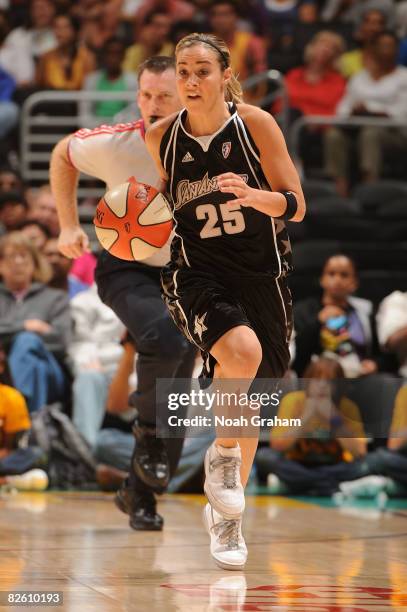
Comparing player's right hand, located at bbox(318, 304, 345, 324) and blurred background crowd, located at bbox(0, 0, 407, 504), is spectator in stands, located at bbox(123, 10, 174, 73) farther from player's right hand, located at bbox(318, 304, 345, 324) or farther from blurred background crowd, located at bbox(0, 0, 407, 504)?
player's right hand, located at bbox(318, 304, 345, 324)

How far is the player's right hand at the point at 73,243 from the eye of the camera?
4812mm

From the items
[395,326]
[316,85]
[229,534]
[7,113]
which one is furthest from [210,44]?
[316,85]

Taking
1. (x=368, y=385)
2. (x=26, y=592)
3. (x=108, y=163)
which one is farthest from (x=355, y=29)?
(x=26, y=592)

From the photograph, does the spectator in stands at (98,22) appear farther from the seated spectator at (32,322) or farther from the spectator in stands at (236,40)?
the seated spectator at (32,322)

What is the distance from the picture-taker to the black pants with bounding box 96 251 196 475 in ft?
16.0

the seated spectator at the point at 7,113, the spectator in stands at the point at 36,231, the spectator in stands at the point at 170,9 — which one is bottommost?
the spectator in stands at the point at 36,231

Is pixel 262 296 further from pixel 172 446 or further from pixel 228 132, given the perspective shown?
pixel 172 446

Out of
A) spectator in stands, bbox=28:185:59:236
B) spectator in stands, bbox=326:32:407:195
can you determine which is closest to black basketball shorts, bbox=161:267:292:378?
spectator in stands, bbox=28:185:59:236

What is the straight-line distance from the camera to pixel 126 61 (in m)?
11.3

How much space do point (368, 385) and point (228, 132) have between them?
359 centimetres

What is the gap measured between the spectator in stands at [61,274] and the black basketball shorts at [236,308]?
14.0 feet

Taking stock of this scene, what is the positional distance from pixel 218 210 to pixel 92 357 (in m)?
3.91

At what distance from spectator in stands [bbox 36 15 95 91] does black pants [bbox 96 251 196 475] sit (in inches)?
245

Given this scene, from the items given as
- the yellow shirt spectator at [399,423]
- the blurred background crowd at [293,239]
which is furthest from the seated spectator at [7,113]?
the yellow shirt spectator at [399,423]
